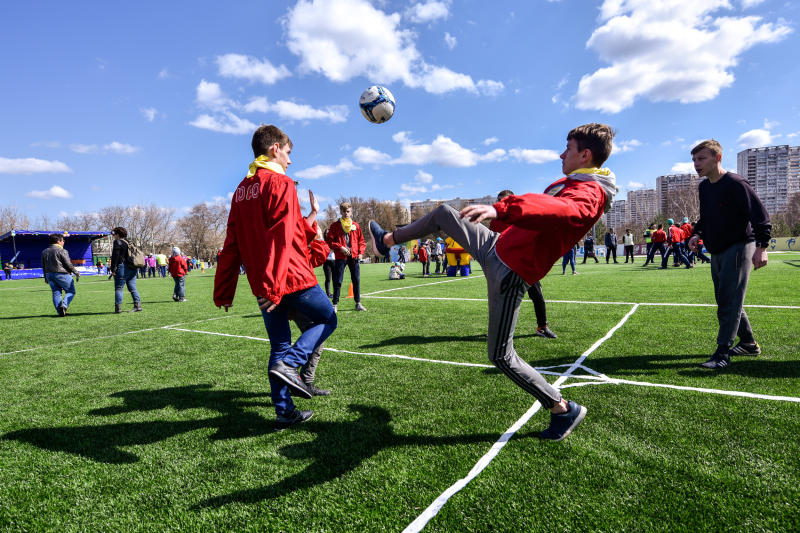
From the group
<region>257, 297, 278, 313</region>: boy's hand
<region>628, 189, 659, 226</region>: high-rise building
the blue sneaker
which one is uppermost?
<region>628, 189, 659, 226</region>: high-rise building

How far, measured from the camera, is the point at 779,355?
4.18m

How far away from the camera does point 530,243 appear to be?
A: 7.75ft

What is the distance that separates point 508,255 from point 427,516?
4.73ft

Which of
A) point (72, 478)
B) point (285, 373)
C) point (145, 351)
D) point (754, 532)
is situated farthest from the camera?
point (145, 351)

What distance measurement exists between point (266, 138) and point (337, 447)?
224 cm

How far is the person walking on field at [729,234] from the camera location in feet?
12.8

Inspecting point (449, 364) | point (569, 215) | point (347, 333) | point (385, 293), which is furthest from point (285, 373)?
point (385, 293)

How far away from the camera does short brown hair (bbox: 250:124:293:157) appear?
2998mm

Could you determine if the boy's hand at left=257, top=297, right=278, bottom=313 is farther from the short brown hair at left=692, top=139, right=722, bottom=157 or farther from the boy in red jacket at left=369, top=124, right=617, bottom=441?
the short brown hair at left=692, top=139, right=722, bottom=157

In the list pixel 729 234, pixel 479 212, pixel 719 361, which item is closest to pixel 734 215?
pixel 729 234

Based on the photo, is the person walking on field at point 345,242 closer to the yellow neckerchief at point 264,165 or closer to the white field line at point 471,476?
the yellow neckerchief at point 264,165

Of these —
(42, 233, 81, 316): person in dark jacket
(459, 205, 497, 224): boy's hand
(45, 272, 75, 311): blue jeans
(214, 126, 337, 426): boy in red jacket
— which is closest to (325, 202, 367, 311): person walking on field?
(214, 126, 337, 426): boy in red jacket

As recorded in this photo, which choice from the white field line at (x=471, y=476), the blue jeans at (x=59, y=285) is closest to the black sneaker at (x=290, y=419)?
the white field line at (x=471, y=476)

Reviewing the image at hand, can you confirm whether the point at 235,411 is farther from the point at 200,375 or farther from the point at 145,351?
the point at 145,351
